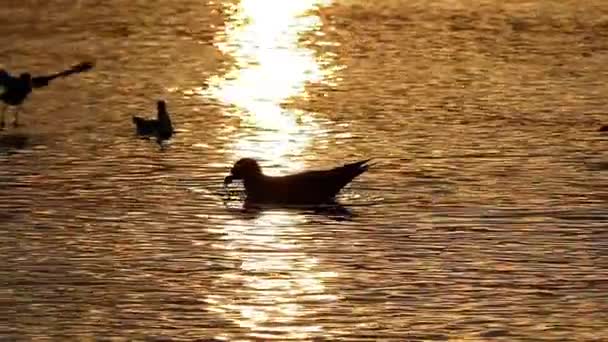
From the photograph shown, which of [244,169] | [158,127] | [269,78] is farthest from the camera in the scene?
[269,78]

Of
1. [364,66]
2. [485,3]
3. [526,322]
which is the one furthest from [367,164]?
[485,3]

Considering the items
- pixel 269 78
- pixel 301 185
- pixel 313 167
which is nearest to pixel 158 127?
pixel 313 167

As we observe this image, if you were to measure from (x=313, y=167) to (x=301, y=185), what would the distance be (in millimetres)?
2258

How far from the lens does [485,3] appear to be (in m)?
41.2

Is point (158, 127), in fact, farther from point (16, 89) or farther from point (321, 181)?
point (321, 181)

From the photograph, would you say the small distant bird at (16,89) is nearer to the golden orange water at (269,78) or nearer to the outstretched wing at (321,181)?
the golden orange water at (269,78)

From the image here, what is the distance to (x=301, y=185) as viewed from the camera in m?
18.4

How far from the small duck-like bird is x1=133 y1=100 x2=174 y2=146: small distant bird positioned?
154 inches

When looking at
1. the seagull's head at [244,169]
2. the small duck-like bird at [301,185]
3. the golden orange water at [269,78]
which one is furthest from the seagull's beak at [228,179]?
the golden orange water at [269,78]

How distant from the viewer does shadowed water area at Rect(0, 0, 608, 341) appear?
14.0 m

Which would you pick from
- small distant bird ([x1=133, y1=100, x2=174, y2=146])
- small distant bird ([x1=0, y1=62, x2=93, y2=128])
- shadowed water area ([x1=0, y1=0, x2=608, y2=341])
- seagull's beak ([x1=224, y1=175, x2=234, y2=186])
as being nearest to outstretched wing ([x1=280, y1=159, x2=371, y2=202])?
Answer: shadowed water area ([x1=0, y1=0, x2=608, y2=341])

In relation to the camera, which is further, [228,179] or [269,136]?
[269,136]

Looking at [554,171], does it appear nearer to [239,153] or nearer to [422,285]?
[239,153]

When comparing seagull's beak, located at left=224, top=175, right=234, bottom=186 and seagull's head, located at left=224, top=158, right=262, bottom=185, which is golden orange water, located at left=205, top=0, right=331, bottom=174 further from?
seagull's head, located at left=224, top=158, right=262, bottom=185
